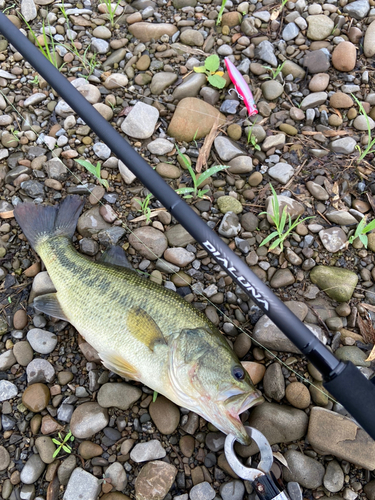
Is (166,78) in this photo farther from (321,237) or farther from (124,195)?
(321,237)

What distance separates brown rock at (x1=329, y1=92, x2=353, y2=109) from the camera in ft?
13.1

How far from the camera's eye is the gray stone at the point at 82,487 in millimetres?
2844

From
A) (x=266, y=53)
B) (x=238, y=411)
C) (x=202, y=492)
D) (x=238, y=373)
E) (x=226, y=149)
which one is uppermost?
(x=266, y=53)

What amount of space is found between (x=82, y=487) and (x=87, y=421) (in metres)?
0.48

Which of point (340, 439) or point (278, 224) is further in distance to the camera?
point (278, 224)

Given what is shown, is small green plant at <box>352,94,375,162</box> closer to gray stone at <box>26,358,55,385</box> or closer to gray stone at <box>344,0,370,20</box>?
gray stone at <box>344,0,370,20</box>

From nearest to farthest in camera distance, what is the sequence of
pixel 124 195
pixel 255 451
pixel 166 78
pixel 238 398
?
pixel 238 398 → pixel 255 451 → pixel 124 195 → pixel 166 78

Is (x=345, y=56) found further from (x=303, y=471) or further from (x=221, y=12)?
(x=303, y=471)

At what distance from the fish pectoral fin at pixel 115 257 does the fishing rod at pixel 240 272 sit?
91 cm

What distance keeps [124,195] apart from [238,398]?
2.26m

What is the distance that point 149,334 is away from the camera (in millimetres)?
2846

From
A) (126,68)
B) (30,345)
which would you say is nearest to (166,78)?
(126,68)

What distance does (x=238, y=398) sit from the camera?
2.65m

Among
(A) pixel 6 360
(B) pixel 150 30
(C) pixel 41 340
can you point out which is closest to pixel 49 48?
(B) pixel 150 30
